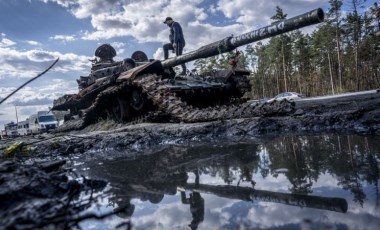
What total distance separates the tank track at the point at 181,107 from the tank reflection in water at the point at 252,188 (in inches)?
83.0

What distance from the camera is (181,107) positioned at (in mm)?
6758

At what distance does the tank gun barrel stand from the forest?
1170 inches

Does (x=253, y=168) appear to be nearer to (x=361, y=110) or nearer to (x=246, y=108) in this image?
(x=361, y=110)

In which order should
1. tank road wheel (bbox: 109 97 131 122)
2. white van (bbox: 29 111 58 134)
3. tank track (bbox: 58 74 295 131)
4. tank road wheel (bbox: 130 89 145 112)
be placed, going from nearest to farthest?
tank track (bbox: 58 74 295 131)
tank road wheel (bbox: 130 89 145 112)
tank road wheel (bbox: 109 97 131 122)
white van (bbox: 29 111 58 134)

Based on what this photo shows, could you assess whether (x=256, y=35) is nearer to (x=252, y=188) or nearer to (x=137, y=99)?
(x=137, y=99)

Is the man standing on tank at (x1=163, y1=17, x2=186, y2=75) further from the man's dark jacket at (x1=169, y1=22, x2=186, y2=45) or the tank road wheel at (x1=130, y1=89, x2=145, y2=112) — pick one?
the tank road wheel at (x1=130, y1=89, x2=145, y2=112)

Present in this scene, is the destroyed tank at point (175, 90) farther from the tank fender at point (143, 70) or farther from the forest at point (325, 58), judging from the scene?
the forest at point (325, 58)

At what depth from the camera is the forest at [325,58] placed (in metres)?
40.6

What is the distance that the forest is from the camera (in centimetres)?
4065

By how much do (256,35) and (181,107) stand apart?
2195 mm

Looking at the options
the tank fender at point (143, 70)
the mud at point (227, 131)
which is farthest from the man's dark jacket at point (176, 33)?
the mud at point (227, 131)

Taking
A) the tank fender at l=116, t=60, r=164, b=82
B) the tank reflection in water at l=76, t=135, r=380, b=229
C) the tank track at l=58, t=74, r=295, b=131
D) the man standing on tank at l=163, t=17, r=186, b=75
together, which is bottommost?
the tank reflection in water at l=76, t=135, r=380, b=229

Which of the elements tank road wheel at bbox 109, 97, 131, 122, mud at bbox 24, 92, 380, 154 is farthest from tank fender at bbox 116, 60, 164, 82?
mud at bbox 24, 92, 380, 154

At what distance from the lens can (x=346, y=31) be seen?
138 feet
